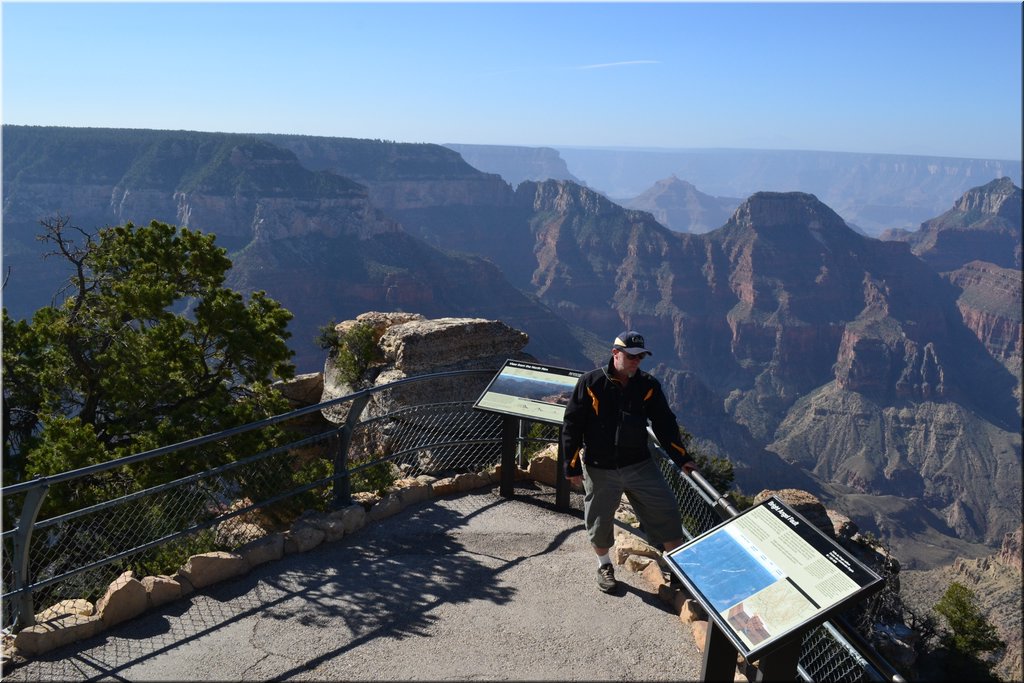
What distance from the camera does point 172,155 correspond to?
360ft

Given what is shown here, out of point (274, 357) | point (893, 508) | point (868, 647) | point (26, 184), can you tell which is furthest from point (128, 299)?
point (26, 184)

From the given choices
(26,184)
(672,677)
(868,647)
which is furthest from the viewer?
(26,184)

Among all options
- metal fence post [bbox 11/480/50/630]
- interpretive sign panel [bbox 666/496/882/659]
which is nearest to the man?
interpretive sign panel [bbox 666/496/882/659]

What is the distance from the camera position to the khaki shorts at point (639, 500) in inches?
228

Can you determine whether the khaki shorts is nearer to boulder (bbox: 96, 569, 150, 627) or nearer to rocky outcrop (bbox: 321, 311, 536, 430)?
boulder (bbox: 96, 569, 150, 627)

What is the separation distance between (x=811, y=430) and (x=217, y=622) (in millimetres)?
129484

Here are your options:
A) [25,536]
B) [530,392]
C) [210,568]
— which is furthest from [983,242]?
[25,536]

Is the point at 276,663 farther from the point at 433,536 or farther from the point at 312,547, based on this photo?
the point at 433,536

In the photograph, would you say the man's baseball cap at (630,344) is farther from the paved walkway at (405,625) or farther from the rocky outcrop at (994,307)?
the rocky outcrop at (994,307)

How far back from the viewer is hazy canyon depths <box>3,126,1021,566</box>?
10050 centimetres

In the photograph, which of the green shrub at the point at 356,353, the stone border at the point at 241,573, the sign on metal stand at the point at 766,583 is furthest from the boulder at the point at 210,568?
the green shrub at the point at 356,353

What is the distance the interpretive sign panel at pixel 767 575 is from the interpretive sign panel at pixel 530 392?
315 cm

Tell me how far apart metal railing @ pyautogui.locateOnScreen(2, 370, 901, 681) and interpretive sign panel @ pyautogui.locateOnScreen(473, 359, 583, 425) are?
199mm

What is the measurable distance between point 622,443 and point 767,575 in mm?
1783
